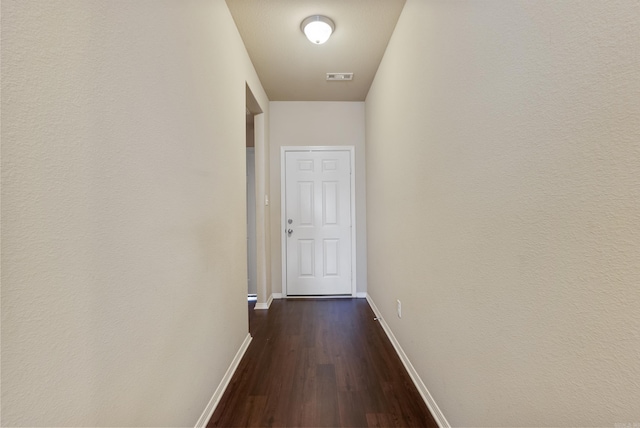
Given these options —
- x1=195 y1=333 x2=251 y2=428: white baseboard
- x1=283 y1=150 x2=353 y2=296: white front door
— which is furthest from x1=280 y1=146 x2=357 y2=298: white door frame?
x1=195 y1=333 x2=251 y2=428: white baseboard

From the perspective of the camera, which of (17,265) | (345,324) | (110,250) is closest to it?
(17,265)

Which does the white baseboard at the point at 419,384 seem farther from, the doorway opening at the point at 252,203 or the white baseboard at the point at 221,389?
the doorway opening at the point at 252,203

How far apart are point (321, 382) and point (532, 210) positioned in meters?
1.63

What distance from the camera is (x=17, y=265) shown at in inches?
22.0

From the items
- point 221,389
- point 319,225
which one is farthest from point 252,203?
point 221,389

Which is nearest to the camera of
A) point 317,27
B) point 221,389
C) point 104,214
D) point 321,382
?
point 104,214

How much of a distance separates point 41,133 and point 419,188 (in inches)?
64.0

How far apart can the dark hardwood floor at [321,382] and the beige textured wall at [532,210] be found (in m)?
0.31

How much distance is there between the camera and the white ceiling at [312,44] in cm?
188

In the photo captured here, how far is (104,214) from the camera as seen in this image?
2.52 feet

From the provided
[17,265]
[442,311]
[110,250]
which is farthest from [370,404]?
[17,265]

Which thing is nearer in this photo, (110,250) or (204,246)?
(110,250)

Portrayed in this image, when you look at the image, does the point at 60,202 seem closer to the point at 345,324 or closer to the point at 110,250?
the point at 110,250

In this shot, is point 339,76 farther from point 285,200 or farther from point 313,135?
point 285,200
